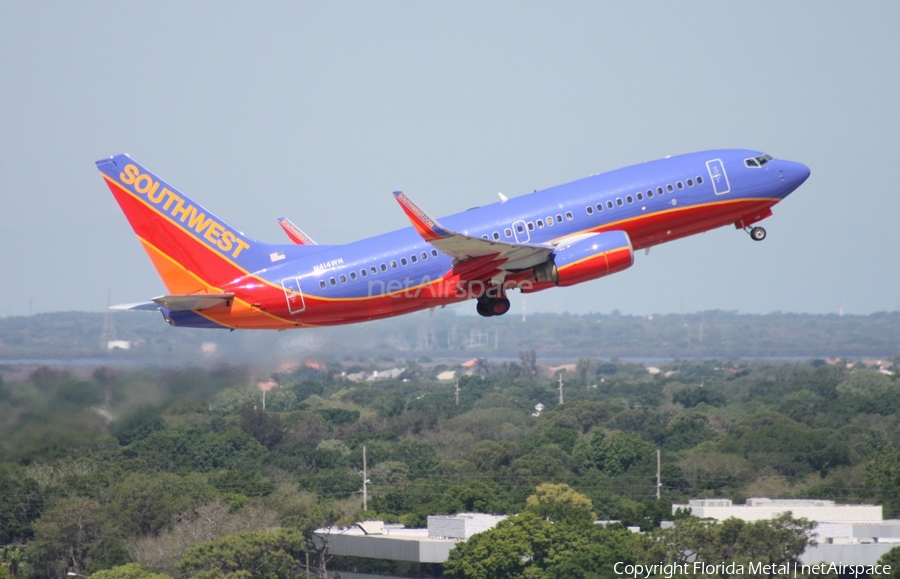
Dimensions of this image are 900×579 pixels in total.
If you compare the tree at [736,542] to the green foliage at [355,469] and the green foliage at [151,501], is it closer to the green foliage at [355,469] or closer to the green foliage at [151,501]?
the green foliage at [355,469]

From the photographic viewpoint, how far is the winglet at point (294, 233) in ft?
193

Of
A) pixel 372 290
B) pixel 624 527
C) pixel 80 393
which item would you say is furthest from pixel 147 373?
pixel 624 527

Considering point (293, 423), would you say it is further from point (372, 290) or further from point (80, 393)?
point (372, 290)

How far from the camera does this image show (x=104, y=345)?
97.7 metres

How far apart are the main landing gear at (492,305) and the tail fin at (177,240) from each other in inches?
382

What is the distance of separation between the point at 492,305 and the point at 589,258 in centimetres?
579

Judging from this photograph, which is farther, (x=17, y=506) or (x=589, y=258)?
(x=17, y=506)

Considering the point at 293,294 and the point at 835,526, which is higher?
the point at 293,294

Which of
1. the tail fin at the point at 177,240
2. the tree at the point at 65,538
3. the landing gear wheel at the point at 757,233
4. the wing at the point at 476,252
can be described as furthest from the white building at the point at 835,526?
the tree at the point at 65,538

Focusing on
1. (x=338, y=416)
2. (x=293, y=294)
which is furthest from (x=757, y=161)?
(x=338, y=416)

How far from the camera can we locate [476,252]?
51.8m

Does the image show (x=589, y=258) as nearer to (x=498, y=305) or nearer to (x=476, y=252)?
(x=476, y=252)

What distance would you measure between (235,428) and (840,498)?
72.6 meters

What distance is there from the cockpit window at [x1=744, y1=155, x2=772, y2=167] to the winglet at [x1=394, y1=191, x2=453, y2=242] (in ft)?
50.1
